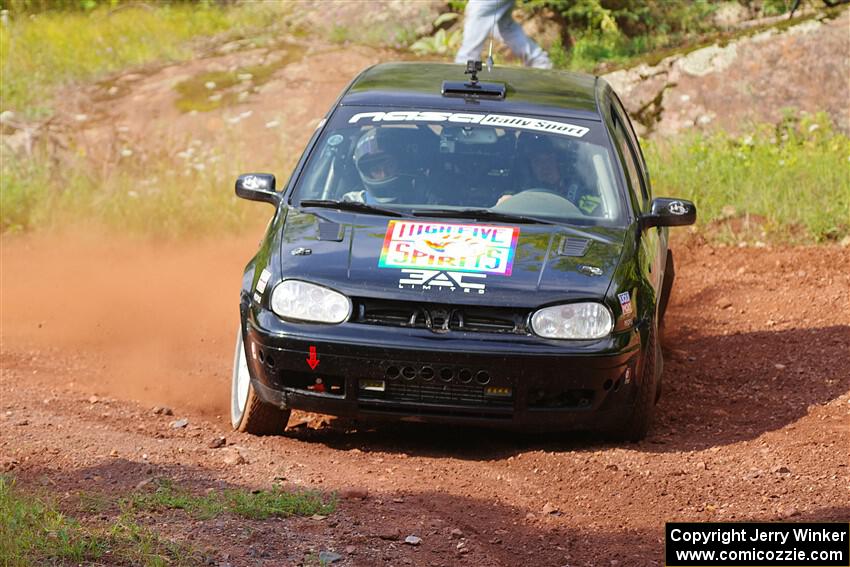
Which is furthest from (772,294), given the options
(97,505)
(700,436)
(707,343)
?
(97,505)

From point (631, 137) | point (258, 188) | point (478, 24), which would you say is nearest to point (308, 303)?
point (258, 188)

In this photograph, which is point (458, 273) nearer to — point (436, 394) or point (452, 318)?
point (452, 318)

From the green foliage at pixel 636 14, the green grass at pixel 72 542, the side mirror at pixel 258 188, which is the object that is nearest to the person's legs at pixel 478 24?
the green foliage at pixel 636 14

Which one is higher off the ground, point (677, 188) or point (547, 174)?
point (547, 174)

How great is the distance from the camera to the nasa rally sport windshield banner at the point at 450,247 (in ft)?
19.4

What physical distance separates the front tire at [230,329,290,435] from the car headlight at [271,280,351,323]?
37cm

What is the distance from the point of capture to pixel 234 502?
16.6 feet

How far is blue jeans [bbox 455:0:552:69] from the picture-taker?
41.7 ft

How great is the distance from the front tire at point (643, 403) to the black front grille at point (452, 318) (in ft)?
2.23

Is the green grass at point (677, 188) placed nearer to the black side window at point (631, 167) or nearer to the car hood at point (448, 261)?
the black side window at point (631, 167)

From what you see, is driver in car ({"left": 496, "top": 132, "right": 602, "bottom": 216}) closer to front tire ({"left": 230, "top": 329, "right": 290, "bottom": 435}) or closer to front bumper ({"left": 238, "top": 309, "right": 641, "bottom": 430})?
front bumper ({"left": 238, "top": 309, "right": 641, "bottom": 430})

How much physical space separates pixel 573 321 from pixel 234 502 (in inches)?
64.0

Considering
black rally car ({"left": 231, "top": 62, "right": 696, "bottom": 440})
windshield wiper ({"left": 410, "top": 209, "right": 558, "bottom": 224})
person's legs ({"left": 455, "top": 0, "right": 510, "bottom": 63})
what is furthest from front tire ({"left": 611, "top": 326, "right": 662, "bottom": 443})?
person's legs ({"left": 455, "top": 0, "right": 510, "bottom": 63})

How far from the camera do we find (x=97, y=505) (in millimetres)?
4926
